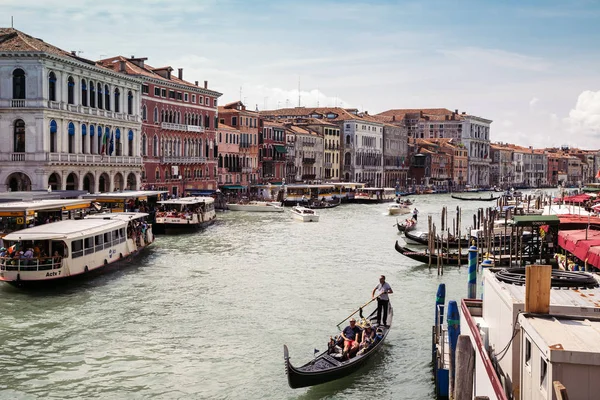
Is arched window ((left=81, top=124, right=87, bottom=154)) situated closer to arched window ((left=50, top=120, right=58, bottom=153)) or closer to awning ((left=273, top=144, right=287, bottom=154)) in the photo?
arched window ((left=50, top=120, right=58, bottom=153))

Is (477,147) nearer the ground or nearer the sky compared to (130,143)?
nearer the sky

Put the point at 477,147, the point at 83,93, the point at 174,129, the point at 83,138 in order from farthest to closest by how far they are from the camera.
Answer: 1. the point at 477,147
2. the point at 174,129
3. the point at 83,138
4. the point at 83,93

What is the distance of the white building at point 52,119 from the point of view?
24422 millimetres

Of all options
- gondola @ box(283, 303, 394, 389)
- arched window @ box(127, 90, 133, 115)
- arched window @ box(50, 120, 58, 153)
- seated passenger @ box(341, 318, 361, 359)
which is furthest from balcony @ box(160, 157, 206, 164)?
gondola @ box(283, 303, 394, 389)

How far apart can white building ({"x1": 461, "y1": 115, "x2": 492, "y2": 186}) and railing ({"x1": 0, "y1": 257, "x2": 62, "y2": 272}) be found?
7139 centimetres

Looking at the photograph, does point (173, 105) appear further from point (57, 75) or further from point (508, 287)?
point (508, 287)

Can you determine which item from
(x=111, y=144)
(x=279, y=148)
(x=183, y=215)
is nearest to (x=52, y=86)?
(x=111, y=144)

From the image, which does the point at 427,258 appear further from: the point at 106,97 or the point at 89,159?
the point at 106,97

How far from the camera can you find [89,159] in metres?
27.5

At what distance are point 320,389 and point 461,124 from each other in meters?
74.7

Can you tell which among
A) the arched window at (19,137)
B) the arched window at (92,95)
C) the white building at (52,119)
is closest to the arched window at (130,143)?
the white building at (52,119)

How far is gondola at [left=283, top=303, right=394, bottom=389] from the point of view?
314 inches

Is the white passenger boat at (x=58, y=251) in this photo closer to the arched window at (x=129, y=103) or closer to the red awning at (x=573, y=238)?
the red awning at (x=573, y=238)

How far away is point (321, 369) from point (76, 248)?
7.32 meters
